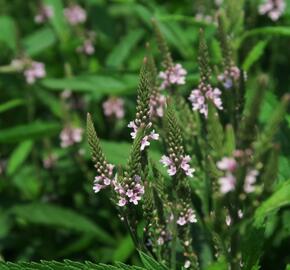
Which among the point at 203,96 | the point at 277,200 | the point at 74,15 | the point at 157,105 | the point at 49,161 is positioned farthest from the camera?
the point at 74,15

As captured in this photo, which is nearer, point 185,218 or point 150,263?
point 150,263

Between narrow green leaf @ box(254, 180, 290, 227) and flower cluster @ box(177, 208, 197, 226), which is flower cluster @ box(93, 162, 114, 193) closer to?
flower cluster @ box(177, 208, 197, 226)

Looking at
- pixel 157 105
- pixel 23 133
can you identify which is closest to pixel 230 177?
pixel 157 105

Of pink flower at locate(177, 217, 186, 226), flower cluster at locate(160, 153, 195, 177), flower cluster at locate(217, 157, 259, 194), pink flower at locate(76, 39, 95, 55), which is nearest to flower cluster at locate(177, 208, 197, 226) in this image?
pink flower at locate(177, 217, 186, 226)

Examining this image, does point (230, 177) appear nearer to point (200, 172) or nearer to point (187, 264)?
point (187, 264)

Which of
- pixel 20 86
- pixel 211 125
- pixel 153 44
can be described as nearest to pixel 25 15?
pixel 20 86

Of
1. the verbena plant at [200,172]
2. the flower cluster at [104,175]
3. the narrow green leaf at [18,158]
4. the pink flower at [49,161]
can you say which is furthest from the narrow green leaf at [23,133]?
the flower cluster at [104,175]

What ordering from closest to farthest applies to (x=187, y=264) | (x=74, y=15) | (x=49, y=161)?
(x=187, y=264), (x=49, y=161), (x=74, y=15)
